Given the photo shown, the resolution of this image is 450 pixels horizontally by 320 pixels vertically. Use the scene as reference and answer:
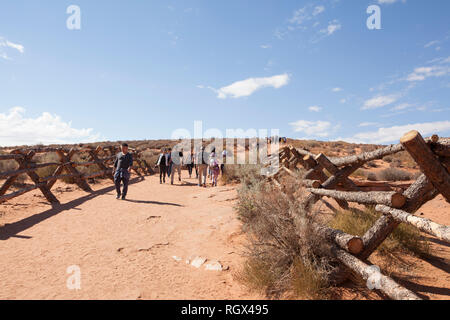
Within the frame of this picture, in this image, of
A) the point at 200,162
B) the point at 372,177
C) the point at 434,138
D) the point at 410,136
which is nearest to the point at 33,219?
the point at 200,162

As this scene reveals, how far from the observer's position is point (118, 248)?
4.47 m

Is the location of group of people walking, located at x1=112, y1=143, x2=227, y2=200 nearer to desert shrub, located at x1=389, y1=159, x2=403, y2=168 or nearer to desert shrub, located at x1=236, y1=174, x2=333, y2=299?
desert shrub, located at x1=236, y1=174, x2=333, y2=299

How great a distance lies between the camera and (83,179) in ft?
33.3

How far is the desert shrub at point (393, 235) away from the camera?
403 cm

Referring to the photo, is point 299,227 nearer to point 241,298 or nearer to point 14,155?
point 241,298

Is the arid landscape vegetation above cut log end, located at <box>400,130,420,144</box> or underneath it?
underneath

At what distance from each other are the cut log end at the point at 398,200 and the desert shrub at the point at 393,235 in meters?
1.37

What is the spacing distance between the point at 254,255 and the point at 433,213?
6.62 m

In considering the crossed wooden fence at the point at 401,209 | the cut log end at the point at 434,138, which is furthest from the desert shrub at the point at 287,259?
the cut log end at the point at 434,138

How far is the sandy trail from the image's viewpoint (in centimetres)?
316

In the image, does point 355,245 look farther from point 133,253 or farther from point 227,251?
point 133,253

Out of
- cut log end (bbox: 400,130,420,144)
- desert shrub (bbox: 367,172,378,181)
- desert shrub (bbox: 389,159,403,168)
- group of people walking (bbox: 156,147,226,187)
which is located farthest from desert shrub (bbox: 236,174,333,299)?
desert shrub (bbox: 389,159,403,168)

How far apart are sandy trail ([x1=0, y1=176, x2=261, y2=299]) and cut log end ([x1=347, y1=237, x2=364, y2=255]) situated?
1.27m
